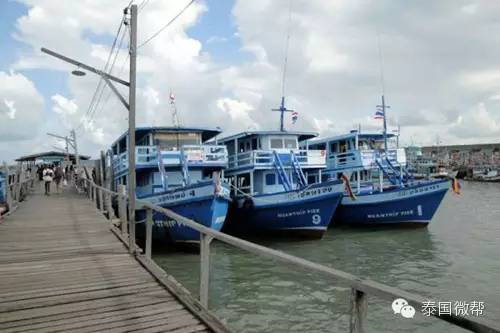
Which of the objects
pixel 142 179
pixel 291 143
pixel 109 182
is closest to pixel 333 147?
pixel 291 143

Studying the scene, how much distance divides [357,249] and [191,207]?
658cm

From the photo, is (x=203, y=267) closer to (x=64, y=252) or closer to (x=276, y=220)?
(x=64, y=252)

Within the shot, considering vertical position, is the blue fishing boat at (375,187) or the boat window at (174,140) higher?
the boat window at (174,140)

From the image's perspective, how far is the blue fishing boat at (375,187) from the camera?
861 inches

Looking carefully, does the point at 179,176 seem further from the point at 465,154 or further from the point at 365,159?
the point at 465,154

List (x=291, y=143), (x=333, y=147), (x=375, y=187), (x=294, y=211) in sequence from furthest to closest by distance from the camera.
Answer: (x=333, y=147), (x=375, y=187), (x=291, y=143), (x=294, y=211)

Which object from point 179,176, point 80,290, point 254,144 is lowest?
point 80,290

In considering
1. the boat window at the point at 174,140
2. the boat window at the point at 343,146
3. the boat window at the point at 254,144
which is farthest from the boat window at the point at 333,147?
the boat window at the point at 174,140

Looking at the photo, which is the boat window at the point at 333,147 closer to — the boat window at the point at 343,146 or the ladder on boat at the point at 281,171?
the boat window at the point at 343,146

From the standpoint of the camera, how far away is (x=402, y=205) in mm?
22125

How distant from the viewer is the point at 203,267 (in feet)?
17.1

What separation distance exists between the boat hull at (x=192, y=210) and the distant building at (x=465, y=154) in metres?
102

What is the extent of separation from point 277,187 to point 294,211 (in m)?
3.92

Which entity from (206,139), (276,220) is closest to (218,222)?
(276,220)
